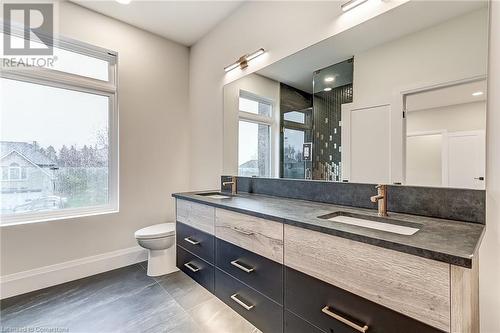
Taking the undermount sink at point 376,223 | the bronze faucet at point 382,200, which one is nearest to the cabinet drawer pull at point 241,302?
the undermount sink at point 376,223

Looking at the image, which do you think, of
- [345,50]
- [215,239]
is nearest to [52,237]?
[215,239]

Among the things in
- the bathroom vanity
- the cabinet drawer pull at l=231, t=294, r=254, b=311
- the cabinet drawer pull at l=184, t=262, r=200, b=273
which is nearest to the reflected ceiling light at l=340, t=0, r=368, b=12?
the bathroom vanity

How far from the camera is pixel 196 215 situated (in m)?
1.89

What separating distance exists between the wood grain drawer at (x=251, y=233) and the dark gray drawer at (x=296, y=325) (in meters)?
0.26

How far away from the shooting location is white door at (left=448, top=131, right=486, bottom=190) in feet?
3.64

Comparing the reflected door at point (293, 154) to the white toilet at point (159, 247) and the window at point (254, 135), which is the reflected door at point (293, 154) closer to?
the window at point (254, 135)

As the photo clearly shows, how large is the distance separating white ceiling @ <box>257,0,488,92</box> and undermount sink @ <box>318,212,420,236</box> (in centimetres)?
102

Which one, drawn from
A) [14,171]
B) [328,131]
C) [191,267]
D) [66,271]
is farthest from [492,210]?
[14,171]

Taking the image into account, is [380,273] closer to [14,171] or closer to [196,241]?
[196,241]

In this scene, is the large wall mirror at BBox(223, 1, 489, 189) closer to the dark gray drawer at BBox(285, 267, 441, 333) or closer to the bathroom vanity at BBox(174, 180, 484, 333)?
the bathroom vanity at BBox(174, 180, 484, 333)

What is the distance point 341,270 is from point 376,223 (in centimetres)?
44

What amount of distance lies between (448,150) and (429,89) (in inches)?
13.4

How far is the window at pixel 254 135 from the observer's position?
86.7 inches

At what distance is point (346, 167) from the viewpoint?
1581 mm
